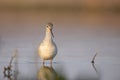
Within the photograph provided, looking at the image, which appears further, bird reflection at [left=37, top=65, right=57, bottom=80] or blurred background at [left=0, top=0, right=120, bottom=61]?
blurred background at [left=0, top=0, right=120, bottom=61]

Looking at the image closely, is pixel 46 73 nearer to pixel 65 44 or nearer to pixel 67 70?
pixel 67 70

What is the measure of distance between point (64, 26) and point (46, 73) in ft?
5.70

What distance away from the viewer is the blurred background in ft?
8.63

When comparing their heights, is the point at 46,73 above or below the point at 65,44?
below

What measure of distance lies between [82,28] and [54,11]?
103 cm

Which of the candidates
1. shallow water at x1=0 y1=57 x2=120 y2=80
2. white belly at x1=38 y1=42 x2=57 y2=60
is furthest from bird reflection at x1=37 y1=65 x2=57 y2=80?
white belly at x1=38 y1=42 x2=57 y2=60

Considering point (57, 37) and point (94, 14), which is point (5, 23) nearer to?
point (57, 37)

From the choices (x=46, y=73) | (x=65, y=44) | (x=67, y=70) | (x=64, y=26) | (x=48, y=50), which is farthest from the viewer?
(x=64, y=26)

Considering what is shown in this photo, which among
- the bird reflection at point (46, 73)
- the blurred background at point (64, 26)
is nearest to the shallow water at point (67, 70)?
the bird reflection at point (46, 73)

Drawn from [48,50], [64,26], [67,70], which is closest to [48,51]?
[48,50]

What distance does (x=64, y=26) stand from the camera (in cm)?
374

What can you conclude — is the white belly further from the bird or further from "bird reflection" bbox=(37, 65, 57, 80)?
"bird reflection" bbox=(37, 65, 57, 80)

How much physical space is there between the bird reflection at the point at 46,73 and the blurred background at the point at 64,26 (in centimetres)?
27

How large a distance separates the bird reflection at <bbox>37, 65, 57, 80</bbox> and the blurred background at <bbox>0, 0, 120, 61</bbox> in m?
0.27
